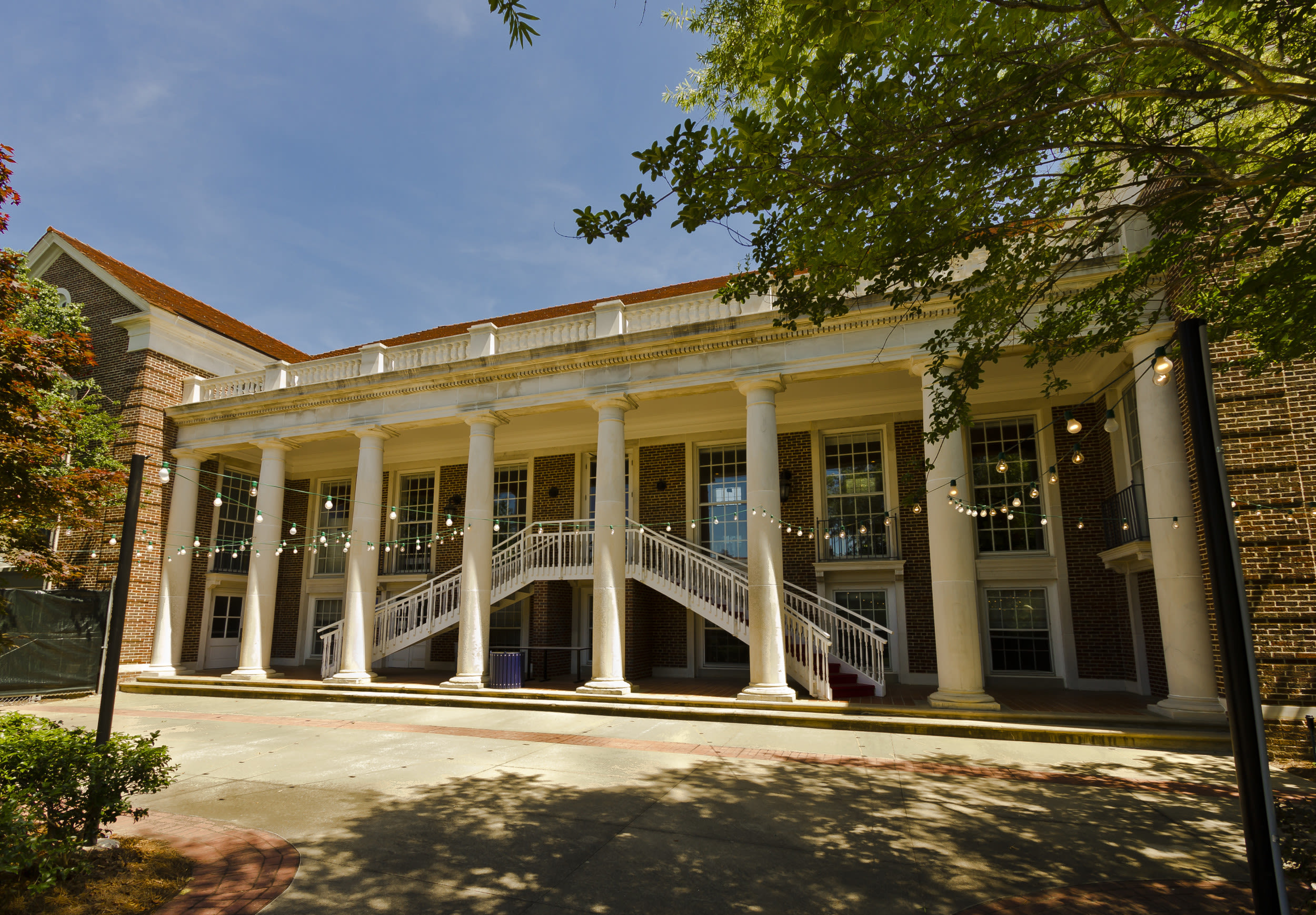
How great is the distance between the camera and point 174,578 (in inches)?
646

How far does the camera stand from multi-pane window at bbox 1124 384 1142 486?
1201 cm

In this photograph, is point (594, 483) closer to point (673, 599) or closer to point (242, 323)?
point (673, 599)

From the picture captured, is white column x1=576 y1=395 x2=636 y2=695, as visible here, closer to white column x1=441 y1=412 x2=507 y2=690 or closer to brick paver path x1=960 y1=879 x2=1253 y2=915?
white column x1=441 y1=412 x2=507 y2=690

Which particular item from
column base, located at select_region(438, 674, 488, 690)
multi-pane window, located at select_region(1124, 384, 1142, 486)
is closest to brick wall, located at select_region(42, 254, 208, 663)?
column base, located at select_region(438, 674, 488, 690)

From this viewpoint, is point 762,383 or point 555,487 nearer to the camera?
point 762,383

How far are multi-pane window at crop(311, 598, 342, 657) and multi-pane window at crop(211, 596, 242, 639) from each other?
1.92 meters

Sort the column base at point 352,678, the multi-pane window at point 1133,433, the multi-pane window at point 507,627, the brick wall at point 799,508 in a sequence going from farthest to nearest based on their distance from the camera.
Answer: the multi-pane window at point 507,627, the brick wall at point 799,508, the column base at point 352,678, the multi-pane window at point 1133,433

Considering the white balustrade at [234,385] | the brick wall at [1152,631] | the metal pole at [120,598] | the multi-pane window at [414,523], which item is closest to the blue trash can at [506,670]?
the multi-pane window at [414,523]

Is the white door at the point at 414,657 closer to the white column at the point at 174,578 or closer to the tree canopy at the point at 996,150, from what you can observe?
the white column at the point at 174,578

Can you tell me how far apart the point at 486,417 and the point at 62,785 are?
10.6 metres

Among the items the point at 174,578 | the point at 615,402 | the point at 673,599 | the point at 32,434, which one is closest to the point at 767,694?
the point at 673,599

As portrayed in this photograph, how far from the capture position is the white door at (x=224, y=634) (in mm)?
19203

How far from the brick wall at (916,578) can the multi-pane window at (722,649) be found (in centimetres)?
367

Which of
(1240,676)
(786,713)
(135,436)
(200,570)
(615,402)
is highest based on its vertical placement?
(135,436)
